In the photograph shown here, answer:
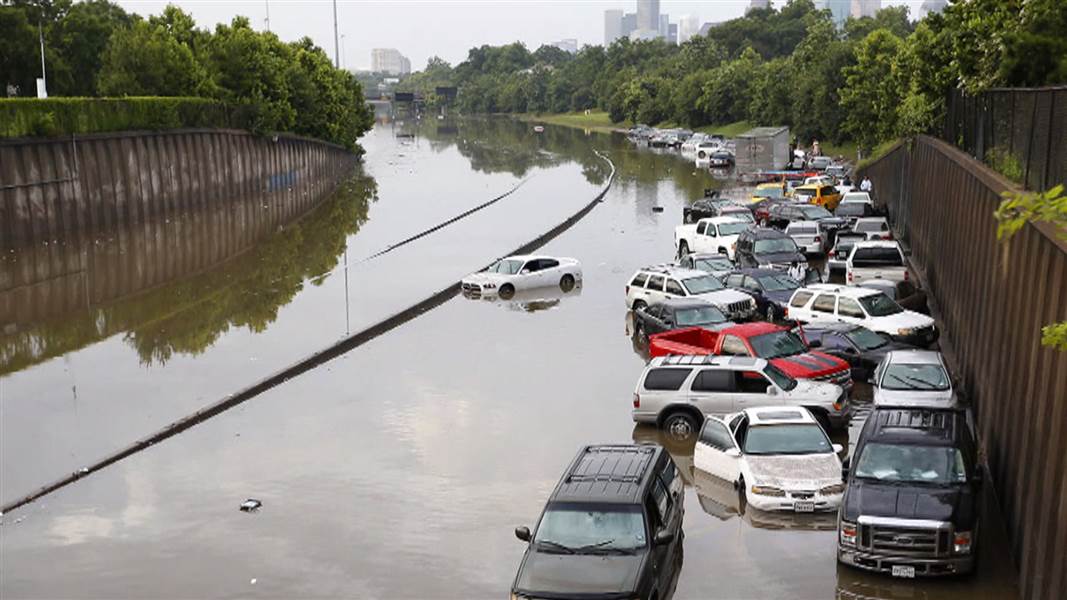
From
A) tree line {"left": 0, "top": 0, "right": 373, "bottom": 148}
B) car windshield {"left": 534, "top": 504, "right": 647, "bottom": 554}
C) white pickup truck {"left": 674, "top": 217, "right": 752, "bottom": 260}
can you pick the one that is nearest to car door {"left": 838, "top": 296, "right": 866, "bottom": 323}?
white pickup truck {"left": 674, "top": 217, "right": 752, "bottom": 260}

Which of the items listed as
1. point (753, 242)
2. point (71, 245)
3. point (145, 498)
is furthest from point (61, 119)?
point (145, 498)

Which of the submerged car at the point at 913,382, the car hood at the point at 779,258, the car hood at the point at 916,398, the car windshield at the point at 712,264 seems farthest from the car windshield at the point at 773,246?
the car hood at the point at 916,398

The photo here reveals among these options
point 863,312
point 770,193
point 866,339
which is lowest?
point 770,193

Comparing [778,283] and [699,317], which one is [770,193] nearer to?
[778,283]

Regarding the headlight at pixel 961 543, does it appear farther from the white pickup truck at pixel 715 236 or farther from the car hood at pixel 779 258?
the white pickup truck at pixel 715 236

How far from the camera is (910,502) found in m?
16.2

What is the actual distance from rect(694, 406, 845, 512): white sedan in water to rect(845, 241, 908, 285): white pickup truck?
1747cm

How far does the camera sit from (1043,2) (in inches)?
1310

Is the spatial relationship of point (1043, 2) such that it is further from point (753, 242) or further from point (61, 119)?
point (61, 119)

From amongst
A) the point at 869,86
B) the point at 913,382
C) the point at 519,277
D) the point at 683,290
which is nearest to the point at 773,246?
the point at 683,290

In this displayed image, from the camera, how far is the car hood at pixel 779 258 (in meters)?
41.0

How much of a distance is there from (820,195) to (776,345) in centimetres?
3563

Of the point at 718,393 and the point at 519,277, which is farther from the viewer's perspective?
the point at 519,277

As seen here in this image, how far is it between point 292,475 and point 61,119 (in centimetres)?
4727
